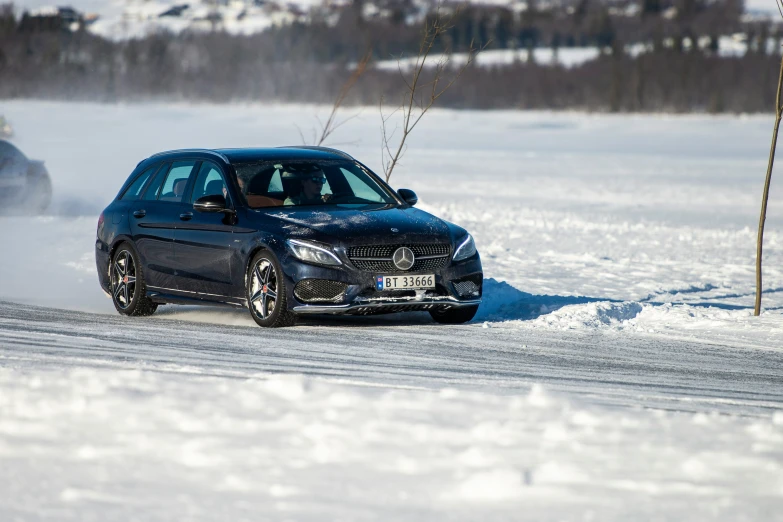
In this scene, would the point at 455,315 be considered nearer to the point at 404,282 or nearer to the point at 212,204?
the point at 404,282

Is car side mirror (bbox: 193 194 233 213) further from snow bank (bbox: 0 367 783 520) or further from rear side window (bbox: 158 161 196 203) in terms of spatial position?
snow bank (bbox: 0 367 783 520)

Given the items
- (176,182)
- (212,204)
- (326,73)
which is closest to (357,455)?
(212,204)

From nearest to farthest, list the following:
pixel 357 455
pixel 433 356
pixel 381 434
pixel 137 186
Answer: pixel 357 455
pixel 381 434
pixel 433 356
pixel 137 186

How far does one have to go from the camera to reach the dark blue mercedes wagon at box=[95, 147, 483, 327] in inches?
380

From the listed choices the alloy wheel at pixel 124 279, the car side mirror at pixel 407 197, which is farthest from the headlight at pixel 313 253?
the alloy wheel at pixel 124 279

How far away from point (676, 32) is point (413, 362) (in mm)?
183439

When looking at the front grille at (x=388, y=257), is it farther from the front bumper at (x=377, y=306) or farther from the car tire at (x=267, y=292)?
the car tire at (x=267, y=292)

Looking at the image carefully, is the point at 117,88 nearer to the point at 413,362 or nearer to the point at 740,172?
the point at 740,172

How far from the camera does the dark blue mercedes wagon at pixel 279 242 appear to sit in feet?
31.6

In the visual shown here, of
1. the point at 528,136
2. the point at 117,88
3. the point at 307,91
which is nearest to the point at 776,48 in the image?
the point at 307,91

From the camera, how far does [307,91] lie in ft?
517

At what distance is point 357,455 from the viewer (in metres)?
5.21

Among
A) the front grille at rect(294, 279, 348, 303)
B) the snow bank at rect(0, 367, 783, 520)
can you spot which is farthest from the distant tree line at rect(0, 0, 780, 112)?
the snow bank at rect(0, 367, 783, 520)

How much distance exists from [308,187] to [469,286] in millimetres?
1633
